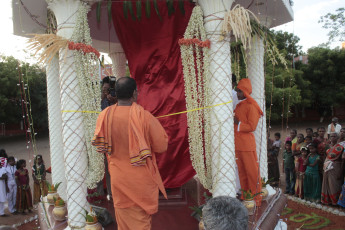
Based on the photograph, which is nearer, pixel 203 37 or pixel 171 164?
pixel 203 37

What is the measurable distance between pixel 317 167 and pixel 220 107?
427cm

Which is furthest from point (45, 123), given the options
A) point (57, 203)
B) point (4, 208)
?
point (57, 203)

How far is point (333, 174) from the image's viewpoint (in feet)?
21.2

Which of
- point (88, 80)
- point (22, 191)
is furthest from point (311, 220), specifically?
point (22, 191)

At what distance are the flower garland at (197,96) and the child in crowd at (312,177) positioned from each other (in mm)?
3928

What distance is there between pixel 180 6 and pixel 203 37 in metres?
0.71

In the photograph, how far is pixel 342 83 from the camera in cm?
2155

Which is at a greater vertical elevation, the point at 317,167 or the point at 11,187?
the point at 317,167

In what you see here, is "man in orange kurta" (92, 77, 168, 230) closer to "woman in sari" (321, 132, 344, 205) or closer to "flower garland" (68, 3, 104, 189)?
"flower garland" (68, 3, 104, 189)

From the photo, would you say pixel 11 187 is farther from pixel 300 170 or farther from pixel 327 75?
pixel 327 75

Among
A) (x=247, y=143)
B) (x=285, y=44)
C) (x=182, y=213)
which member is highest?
(x=285, y=44)

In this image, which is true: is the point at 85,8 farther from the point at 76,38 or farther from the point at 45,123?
the point at 45,123

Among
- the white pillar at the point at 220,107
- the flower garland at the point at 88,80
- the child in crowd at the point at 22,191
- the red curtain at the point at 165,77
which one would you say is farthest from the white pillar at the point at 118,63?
the white pillar at the point at 220,107

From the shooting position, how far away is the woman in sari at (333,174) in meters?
6.41
